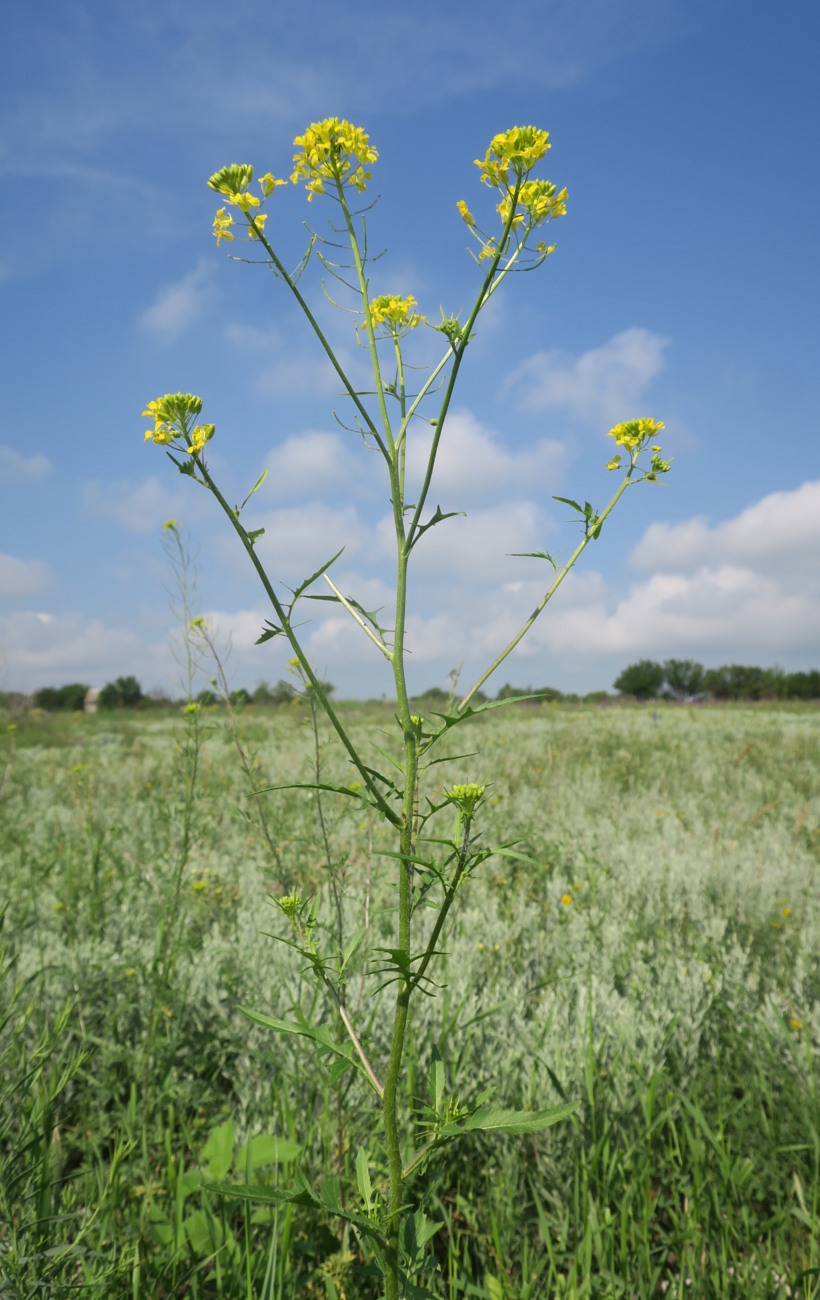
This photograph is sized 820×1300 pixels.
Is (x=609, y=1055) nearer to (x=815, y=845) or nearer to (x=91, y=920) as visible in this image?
(x=91, y=920)

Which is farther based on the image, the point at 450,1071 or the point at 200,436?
the point at 450,1071

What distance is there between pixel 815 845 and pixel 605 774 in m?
2.23

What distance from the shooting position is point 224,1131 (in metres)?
1.90

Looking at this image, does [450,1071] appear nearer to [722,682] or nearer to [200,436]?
[200,436]

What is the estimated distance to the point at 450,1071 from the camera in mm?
2160

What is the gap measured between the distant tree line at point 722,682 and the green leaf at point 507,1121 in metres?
35.1

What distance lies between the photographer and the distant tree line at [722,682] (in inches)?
1409

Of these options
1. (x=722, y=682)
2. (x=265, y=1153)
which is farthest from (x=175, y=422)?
(x=722, y=682)

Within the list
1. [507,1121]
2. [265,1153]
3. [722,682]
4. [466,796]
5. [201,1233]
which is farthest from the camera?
[722,682]

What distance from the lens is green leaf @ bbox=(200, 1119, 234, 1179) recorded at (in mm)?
1831

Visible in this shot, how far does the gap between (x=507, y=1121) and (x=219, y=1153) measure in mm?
1074

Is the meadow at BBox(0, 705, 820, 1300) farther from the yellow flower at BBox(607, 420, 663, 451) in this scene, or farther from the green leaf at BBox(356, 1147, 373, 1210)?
the yellow flower at BBox(607, 420, 663, 451)

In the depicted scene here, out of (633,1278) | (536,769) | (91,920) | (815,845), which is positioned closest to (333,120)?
(633,1278)

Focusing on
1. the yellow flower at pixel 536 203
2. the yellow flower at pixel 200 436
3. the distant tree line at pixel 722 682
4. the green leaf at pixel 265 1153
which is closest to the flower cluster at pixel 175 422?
the yellow flower at pixel 200 436
